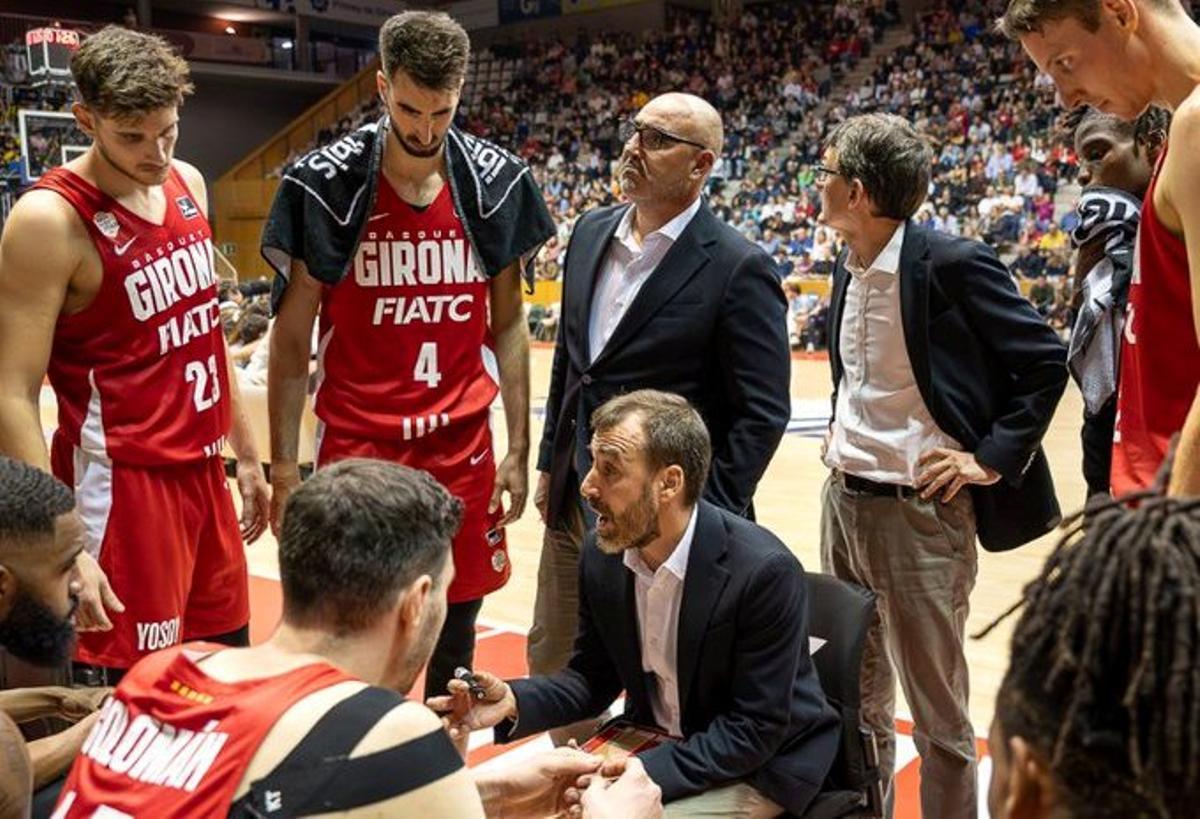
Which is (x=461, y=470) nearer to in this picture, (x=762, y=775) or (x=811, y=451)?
(x=762, y=775)

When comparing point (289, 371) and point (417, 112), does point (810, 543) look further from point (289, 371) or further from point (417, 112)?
point (417, 112)

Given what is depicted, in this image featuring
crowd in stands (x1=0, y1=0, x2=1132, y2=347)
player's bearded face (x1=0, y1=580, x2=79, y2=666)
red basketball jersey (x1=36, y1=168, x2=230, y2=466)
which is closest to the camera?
player's bearded face (x1=0, y1=580, x2=79, y2=666)

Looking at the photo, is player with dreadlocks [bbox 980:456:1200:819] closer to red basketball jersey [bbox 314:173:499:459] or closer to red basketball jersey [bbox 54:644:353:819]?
red basketball jersey [bbox 54:644:353:819]

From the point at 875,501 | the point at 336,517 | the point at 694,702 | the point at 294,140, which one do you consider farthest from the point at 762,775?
Answer: the point at 294,140

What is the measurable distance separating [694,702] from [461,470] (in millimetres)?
973

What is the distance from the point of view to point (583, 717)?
8.55ft

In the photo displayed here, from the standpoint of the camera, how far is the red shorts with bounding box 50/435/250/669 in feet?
9.21

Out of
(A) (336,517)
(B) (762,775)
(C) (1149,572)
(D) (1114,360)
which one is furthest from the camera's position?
(D) (1114,360)

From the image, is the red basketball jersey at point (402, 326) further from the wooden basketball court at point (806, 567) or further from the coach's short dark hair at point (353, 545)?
the coach's short dark hair at point (353, 545)

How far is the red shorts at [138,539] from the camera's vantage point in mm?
2807

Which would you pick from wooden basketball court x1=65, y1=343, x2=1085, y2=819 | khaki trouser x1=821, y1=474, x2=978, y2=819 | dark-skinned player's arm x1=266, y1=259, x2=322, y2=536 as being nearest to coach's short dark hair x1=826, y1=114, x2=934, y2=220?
khaki trouser x1=821, y1=474, x2=978, y2=819

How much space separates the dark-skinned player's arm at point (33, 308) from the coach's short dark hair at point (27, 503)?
20.6 inches

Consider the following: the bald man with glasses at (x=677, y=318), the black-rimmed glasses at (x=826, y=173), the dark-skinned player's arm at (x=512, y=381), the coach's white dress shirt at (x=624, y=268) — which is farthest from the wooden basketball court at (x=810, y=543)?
the dark-skinned player's arm at (x=512, y=381)

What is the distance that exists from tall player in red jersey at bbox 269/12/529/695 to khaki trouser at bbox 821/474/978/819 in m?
0.96
